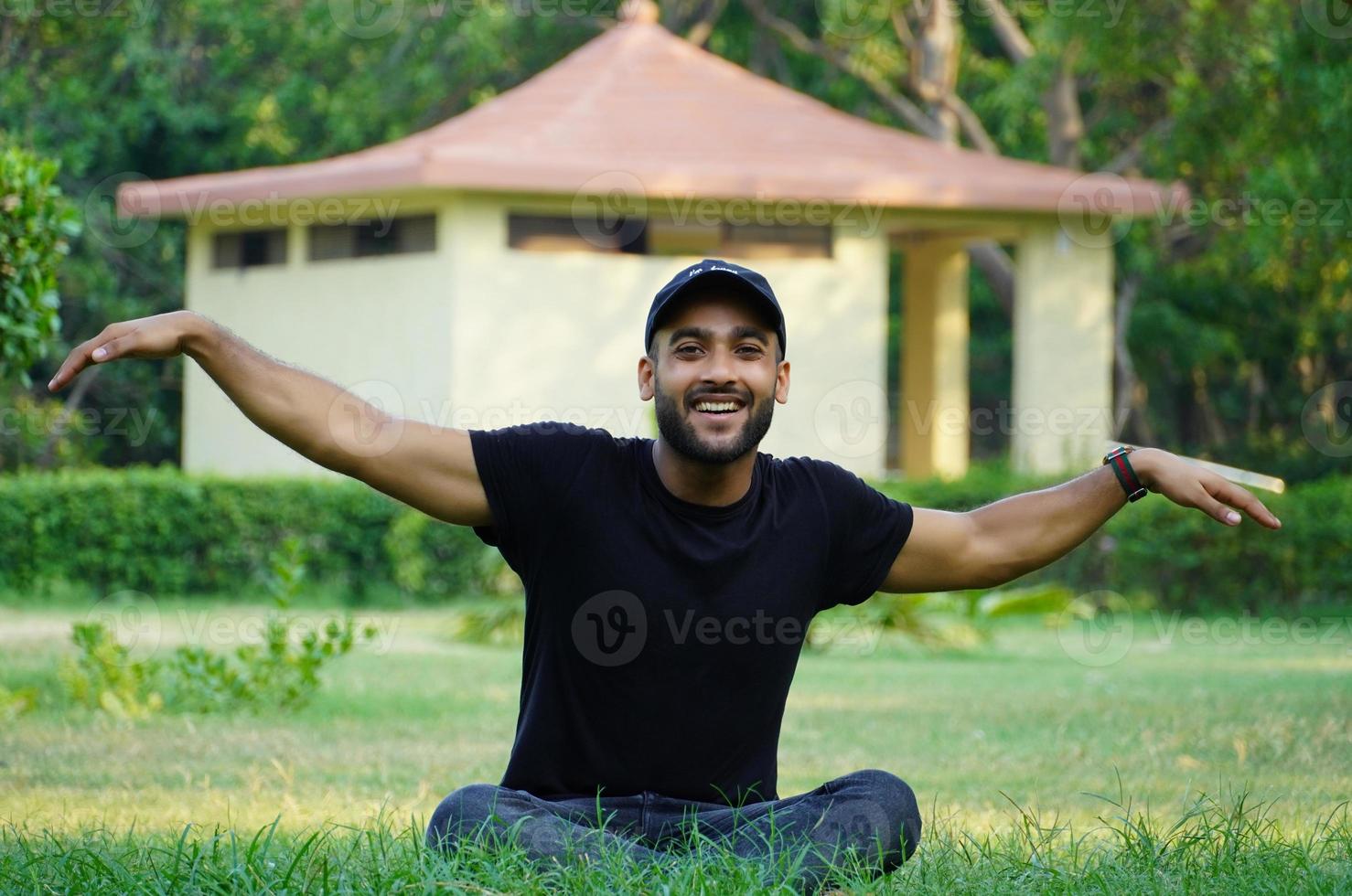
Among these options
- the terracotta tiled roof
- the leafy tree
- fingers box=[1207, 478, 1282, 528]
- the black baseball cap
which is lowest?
fingers box=[1207, 478, 1282, 528]

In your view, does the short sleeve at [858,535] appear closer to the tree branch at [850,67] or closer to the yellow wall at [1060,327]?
the yellow wall at [1060,327]

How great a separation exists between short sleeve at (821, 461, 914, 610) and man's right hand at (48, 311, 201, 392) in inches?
65.4

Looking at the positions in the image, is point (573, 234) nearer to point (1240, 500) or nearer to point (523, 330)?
point (523, 330)

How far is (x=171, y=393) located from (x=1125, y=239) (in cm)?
1404

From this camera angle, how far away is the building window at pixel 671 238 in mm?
17625

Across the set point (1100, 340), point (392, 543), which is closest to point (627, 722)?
point (392, 543)

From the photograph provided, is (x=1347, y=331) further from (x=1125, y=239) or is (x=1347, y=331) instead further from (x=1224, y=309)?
(x=1125, y=239)

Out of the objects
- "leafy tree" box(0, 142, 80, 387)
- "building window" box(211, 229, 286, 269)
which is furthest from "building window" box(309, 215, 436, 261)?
"leafy tree" box(0, 142, 80, 387)

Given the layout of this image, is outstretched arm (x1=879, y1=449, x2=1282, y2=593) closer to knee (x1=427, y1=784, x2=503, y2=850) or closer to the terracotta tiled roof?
knee (x1=427, y1=784, x2=503, y2=850)

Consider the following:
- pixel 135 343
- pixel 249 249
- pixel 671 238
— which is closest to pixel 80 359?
pixel 135 343

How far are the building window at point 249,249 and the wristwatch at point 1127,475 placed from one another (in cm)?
1623

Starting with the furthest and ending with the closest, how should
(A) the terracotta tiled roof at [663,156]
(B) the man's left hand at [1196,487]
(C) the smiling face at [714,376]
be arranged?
(A) the terracotta tiled roof at [663,156] < (B) the man's left hand at [1196,487] < (C) the smiling face at [714,376]

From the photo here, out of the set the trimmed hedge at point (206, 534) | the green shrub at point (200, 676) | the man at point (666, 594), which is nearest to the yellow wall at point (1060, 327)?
the trimmed hedge at point (206, 534)

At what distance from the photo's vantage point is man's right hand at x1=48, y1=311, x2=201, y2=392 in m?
3.59
